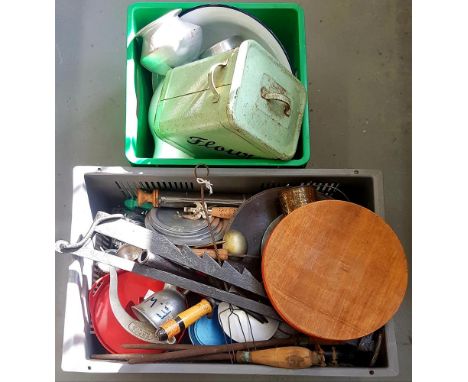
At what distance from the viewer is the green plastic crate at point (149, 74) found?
4.06ft

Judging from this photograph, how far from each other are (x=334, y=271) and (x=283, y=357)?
22 cm

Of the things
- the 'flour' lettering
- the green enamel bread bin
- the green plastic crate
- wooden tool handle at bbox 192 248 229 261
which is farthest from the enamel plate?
wooden tool handle at bbox 192 248 229 261

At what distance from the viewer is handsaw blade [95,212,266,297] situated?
1.14 meters

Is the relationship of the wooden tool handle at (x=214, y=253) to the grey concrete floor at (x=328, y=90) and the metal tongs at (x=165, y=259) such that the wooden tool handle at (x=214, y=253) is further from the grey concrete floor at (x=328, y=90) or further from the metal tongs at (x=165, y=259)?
the grey concrete floor at (x=328, y=90)

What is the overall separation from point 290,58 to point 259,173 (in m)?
0.40

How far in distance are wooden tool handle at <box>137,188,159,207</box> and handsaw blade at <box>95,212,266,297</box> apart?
0.15 m

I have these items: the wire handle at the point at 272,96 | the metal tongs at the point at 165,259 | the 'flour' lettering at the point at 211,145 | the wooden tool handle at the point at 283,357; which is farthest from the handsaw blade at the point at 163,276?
the wire handle at the point at 272,96

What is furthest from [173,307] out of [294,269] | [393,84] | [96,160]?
[393,84]

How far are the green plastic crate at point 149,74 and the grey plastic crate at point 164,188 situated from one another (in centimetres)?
2

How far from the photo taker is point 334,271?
45.2 inches

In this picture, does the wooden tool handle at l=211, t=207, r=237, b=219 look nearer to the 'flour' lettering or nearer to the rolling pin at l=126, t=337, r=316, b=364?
the 'flour' lettering

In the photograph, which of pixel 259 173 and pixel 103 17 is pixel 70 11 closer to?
pixel 103 17

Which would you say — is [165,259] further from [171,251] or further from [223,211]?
[223,211]

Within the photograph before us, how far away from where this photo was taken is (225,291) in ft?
3.78
